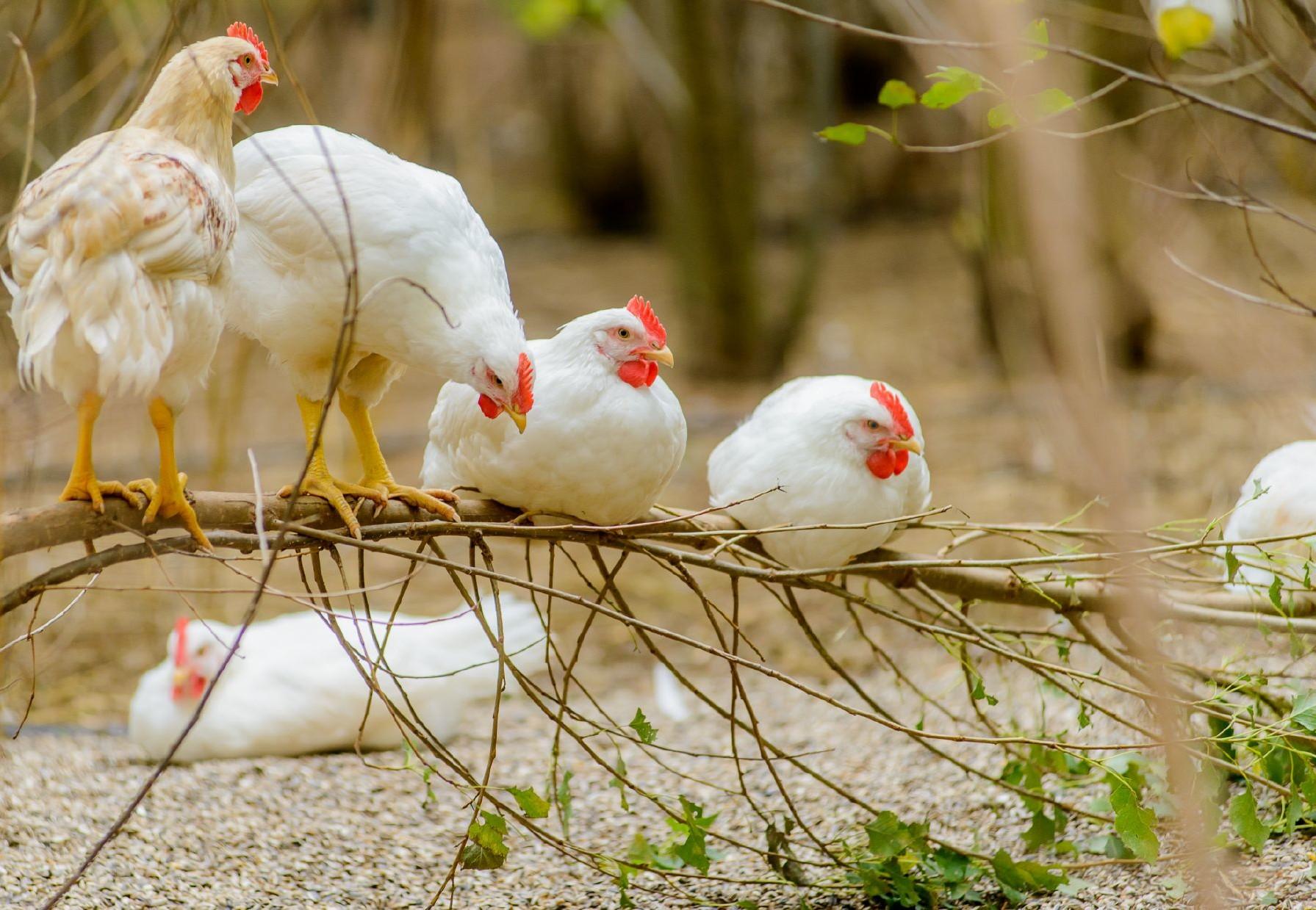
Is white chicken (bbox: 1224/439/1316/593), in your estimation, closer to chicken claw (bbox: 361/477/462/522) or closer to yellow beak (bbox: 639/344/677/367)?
yellow beak (bbox: 639/344/677/367)

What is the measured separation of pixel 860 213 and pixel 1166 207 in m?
7.66

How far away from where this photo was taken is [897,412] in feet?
8.21

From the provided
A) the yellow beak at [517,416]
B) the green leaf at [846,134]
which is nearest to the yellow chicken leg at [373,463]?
the yellow beak at [517,416]

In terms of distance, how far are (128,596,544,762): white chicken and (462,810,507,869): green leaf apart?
981mm

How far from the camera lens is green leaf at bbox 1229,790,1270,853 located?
208 centimetres

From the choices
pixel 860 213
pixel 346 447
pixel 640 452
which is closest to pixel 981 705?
pixel 640 452

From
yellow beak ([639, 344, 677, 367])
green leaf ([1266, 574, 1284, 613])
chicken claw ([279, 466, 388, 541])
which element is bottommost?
green leaf ([1266, 574, 1284, 613])

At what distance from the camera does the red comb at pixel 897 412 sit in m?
2.50

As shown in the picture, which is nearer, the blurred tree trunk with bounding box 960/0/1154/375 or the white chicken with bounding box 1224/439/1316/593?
the white chicken with bounding box 1224/439/1316/593

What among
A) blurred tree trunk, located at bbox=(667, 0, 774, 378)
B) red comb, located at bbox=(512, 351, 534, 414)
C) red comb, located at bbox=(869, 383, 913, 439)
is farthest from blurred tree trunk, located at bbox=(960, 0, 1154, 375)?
red comb, located at bbox=(512, 351, 534, 414)

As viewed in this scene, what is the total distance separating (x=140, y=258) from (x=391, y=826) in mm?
1602

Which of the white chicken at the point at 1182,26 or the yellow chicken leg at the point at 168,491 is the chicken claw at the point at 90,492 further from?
the white chicken at the point at 1182,26

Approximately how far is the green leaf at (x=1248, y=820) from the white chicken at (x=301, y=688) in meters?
1.68

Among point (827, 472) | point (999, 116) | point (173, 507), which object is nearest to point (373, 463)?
point (173, 507)
